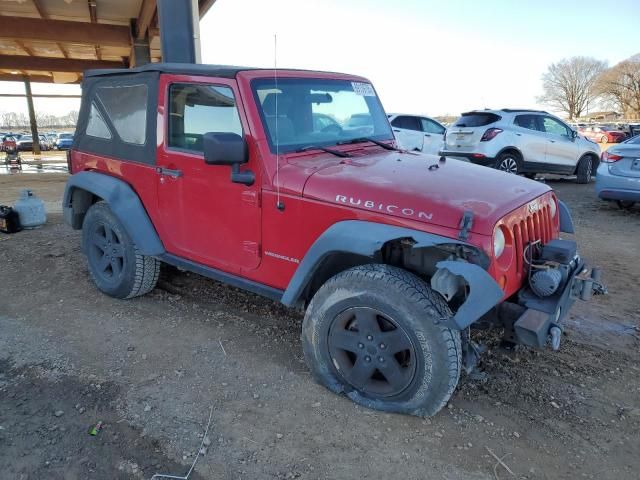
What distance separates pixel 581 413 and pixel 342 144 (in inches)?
89.7

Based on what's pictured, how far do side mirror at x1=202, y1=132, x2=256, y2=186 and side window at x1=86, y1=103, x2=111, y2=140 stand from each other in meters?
1.76

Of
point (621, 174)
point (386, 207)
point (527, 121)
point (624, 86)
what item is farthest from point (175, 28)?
point (624, 86)

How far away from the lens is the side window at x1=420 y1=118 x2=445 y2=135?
1220 centimetres

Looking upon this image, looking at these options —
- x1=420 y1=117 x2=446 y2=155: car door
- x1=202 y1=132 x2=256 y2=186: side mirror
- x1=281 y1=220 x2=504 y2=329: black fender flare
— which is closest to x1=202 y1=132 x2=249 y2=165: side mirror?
x1=202 y1=132 x2=256 y2=186: side mirror

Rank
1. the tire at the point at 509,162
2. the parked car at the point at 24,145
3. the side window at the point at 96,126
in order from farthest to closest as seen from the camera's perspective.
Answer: the parked car at the point at 24,145, the tire at the point at 509,162, the side window at the point at 96,126

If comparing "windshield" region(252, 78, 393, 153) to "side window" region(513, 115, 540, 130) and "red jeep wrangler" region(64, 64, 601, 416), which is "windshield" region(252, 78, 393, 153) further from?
"side window" region(513, 115, 540, 130)

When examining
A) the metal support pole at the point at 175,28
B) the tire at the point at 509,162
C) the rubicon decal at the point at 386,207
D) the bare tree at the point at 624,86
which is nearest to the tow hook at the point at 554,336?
the rubicon decal at the point at 386,207

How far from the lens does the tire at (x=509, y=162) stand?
10344mm

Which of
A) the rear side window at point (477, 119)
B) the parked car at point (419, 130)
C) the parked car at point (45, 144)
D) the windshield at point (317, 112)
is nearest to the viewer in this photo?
the windshield at point (317, 112)

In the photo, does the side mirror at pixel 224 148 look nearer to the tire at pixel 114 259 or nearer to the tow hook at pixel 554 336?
the tire at pixel 114 259

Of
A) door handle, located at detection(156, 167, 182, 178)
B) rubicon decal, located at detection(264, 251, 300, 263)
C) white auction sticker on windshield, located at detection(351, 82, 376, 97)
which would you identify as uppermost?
white auction sticker on windshield, located at detection(351, 82, 376, 97)

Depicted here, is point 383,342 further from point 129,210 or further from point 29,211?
point 29,211

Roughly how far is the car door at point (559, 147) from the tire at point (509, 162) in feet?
2.76

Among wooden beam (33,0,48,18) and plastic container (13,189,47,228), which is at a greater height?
wooden beam (33,0,48,18)
